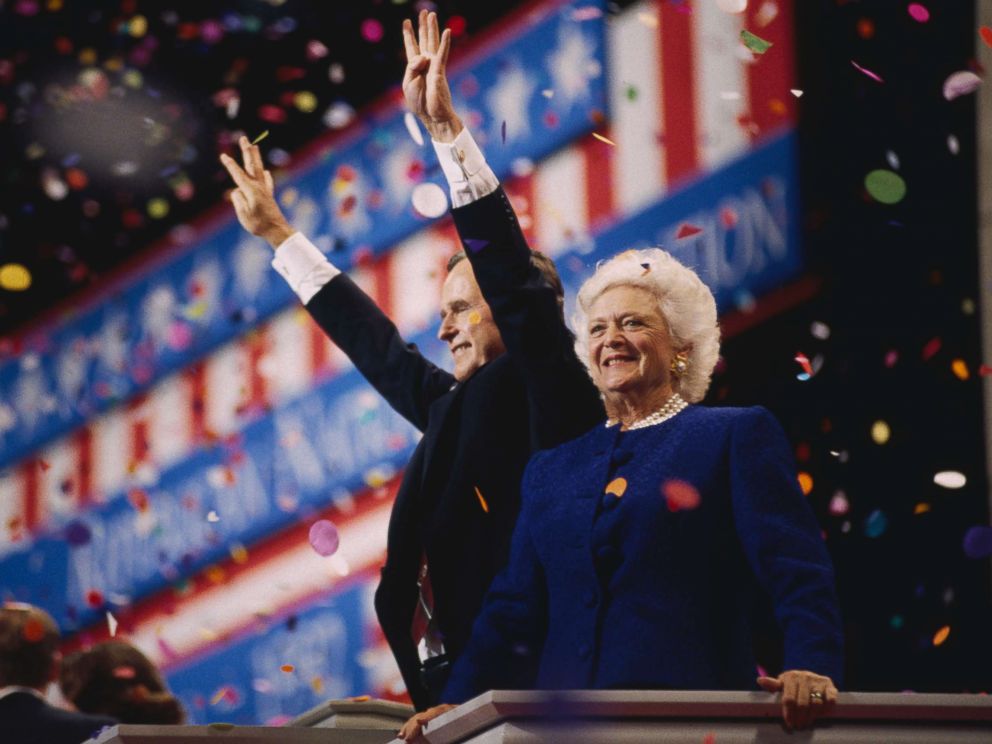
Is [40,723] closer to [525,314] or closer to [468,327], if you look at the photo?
[468,327]

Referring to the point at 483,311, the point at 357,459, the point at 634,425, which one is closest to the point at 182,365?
the point at 357,459

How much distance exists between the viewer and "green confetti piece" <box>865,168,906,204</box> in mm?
3172

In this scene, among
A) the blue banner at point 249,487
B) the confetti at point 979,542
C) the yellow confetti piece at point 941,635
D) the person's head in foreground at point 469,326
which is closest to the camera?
the person's head in foreground at point 469,326

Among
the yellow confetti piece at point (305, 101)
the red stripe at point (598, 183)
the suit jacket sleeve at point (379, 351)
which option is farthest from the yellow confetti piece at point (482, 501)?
the yellow confetti piece at point (305, 101)

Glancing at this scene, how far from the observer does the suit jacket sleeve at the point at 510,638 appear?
1992mm

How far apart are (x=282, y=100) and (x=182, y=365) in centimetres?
105

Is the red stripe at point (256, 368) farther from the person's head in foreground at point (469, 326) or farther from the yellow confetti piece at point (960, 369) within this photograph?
the person's head in foreground at point (469, 326)

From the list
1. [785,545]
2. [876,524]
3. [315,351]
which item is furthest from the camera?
[315,351]

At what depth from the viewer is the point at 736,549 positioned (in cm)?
189

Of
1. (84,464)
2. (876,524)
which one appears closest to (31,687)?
(876,524)

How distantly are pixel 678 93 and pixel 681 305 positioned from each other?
6.46 feet

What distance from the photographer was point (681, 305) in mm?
2139

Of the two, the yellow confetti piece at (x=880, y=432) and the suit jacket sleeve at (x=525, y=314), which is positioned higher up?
the suit jacket sleeve at (x=525, y=314)

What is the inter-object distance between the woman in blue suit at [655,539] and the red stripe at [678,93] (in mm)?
1825
